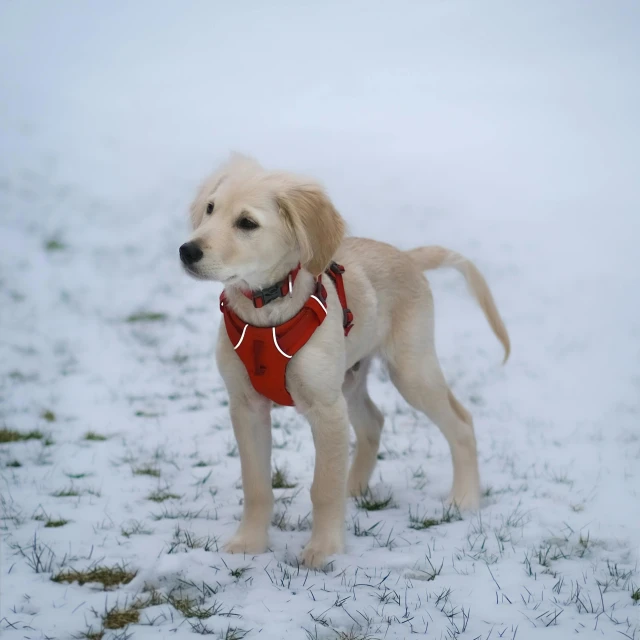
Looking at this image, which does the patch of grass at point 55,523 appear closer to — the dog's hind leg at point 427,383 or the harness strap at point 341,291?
the harness strap at point 341,291

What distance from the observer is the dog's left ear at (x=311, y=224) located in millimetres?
3021

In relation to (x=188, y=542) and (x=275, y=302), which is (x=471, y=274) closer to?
(x=275, y=302)

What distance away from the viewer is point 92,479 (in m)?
4.15

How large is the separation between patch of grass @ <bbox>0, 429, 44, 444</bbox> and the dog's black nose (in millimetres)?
2729

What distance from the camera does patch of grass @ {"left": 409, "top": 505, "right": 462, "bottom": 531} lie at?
360 cm

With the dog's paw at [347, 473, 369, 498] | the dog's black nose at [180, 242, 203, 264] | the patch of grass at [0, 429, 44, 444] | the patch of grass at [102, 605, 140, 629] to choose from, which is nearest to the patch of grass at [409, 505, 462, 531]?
the dog's paw at [347, 473, 369, 498]

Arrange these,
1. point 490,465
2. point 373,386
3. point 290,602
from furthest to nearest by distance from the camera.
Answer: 1. point 373,386
2. point 490,465
3. point 290,602

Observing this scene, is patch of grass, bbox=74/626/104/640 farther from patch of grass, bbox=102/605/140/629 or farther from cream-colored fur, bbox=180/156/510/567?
cream-colored fur, bbox=180/156/510/567

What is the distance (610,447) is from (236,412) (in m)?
3.02

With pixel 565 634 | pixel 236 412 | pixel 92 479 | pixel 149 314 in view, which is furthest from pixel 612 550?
pixel 149 314

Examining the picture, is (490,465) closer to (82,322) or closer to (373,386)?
(373,386)

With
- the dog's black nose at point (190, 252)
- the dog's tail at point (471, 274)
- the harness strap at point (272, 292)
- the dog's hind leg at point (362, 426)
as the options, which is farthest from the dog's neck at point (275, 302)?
the dog's tail at point (471, 274)

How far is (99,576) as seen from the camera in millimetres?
2916

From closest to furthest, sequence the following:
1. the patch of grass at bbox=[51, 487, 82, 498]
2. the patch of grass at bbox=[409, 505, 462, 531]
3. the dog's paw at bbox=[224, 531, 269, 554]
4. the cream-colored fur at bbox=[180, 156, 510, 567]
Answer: the cream-colored fur at bbox=[180, 156, 510, 567], the dog's paw at bbox=[224, 531, 269, 554], the patch of grass at bbox=[409, 505, 462, 531], the patch of grass at bbox=[51, 487, 82, 498]
